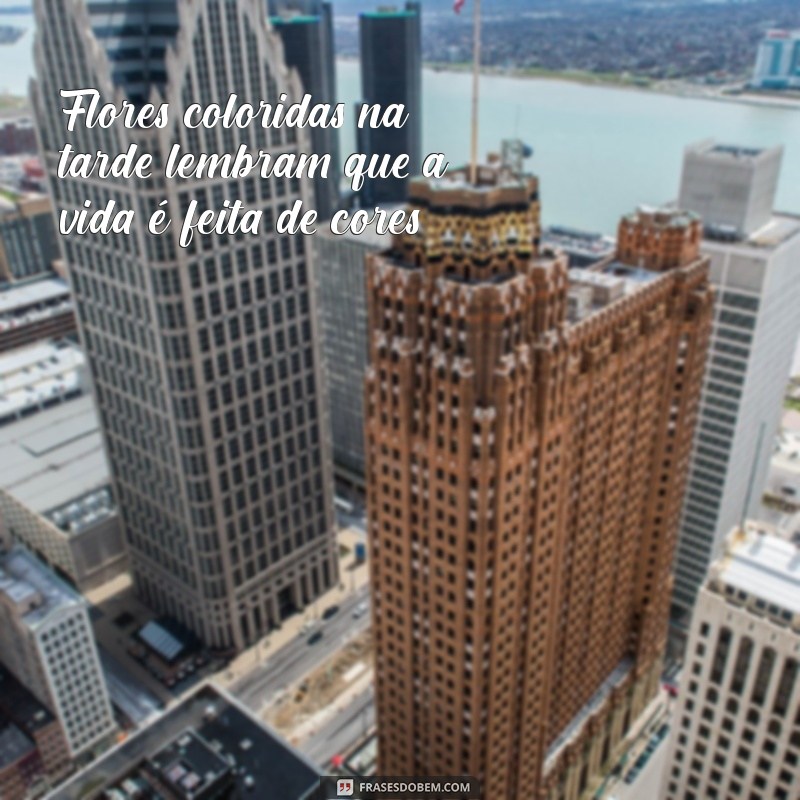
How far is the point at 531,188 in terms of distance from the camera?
82250mm

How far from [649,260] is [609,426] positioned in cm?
2553

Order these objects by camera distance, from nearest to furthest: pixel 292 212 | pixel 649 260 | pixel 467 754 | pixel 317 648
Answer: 1. pixel 467 754
2. pixel 649 260
3. pixel 292 212
4. pixel 317 648

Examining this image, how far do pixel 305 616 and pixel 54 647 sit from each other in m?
57.5

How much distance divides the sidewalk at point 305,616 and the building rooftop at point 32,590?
39.0 meters

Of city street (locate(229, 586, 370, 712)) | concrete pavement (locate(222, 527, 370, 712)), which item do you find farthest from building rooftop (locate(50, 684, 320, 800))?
concrete pavement (locate(222, 527, 370, 712))

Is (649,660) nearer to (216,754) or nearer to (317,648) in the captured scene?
(317,648)

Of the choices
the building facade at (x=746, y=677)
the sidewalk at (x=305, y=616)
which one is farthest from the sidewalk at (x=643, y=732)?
the building facade at (x=746, y=677)

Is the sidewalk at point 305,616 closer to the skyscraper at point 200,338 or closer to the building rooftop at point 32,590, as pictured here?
the skyscraper at point 200,338

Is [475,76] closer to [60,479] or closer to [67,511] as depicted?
[67,511]

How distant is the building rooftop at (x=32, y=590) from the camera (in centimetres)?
12669

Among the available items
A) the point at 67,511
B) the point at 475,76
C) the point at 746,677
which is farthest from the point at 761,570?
the point at 67,511

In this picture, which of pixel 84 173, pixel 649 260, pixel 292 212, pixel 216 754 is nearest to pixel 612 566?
pixel 649 260

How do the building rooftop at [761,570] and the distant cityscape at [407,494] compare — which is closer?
the building rooftop at [761,570]

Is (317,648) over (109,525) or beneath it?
beneath
